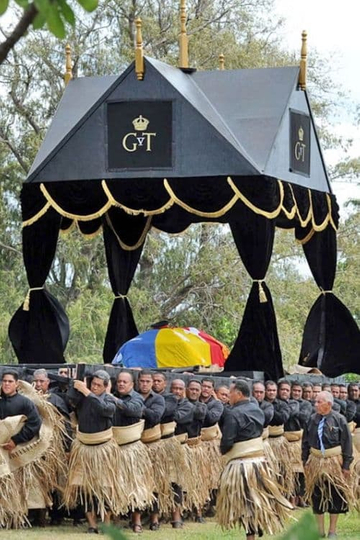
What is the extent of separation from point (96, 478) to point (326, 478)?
2.32 m

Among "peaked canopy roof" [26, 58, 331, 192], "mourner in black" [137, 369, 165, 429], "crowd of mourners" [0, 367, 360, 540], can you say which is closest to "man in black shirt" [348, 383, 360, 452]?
"crowd of mourners" [0, 367, 360, 540]

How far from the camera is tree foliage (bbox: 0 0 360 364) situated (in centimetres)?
3055

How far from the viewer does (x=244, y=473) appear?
11.9 m

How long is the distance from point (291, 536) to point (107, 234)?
17.7m

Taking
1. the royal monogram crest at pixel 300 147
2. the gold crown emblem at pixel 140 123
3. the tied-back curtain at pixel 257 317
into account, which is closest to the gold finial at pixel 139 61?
the gold crown emblem at pixel 140 123

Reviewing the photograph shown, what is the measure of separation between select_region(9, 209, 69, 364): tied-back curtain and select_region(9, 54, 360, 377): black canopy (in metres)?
0.01

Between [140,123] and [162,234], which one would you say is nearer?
[140,123]

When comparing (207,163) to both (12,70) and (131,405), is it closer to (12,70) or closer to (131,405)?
(131,405)

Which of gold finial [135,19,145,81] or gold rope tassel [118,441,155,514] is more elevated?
gold finial [135,19,145,81]

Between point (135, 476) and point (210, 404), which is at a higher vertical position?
point (210, 404)

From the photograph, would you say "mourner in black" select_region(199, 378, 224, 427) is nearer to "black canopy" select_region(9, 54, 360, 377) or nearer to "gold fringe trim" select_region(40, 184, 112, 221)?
"black canopy" select_region(9, 54, 360, 377)

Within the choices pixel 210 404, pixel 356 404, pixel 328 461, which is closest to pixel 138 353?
pixel 356 404

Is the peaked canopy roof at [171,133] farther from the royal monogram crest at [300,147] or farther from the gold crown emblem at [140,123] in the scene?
the royal monogram crest at [300,147]

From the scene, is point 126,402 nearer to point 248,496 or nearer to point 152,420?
point 152,420
